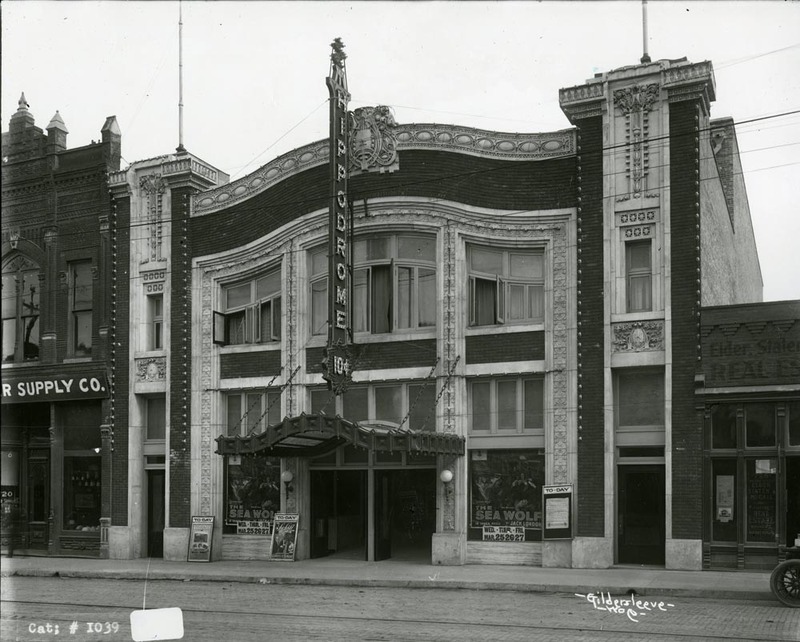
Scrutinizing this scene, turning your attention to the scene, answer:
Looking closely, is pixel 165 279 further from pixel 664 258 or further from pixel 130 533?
pixel 664 258

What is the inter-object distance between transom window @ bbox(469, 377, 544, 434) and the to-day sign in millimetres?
10949

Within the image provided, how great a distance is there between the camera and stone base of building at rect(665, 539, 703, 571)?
61.5ft

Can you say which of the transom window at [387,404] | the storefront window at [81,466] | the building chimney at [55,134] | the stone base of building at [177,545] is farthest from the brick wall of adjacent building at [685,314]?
the building chimney at [55,134]

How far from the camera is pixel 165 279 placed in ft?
85.4

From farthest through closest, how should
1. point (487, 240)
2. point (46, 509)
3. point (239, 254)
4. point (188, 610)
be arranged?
point (46, 509), point (239, 254), point (487, 240), point (188, 610)

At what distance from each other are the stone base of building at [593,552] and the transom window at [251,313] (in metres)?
9.33

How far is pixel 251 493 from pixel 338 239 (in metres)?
7.21

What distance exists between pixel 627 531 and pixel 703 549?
167cm

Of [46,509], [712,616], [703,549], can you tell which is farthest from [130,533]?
[712,616]

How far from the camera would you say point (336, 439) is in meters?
22.1

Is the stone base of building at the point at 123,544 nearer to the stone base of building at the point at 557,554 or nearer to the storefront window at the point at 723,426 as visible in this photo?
the stone base of building at the point at 557,554

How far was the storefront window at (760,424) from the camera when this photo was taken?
18656 mm

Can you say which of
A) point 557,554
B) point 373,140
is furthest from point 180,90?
point 557,554

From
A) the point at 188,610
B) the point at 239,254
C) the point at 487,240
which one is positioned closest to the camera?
the point at 188,610
